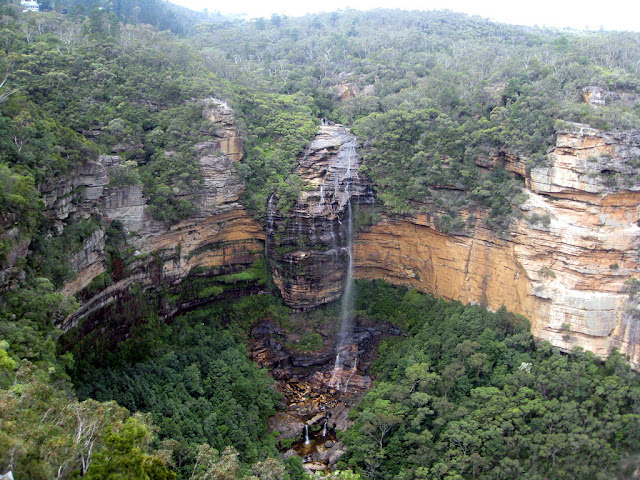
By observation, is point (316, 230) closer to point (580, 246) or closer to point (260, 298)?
point (260, 298)

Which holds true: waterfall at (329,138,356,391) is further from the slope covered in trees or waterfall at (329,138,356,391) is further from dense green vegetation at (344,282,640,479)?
dense green vegetation at (344,282,640,479)

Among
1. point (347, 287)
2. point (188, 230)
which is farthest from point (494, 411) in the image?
point (188, 230)

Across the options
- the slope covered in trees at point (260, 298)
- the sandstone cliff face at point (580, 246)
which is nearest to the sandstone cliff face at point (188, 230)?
the slope covered in trees at point (260, 298)

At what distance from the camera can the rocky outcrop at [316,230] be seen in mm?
29578

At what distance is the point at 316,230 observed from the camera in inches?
1169

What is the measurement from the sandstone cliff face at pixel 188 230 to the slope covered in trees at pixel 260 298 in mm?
711

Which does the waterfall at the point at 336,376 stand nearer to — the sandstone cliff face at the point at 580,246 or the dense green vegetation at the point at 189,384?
the dense green vegetation at the point at 189,384

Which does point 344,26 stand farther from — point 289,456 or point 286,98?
point 289,456

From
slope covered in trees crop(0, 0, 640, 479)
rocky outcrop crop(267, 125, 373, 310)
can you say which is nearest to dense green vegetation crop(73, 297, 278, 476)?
slope covered in trees crop(0, 0, 640, 479)

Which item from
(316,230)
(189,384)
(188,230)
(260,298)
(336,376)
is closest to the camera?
(189,384)

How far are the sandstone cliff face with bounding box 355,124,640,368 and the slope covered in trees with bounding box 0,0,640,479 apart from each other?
86 centimetres

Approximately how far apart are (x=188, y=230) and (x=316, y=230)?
6724 millimetres

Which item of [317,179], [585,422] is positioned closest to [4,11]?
[317,179]

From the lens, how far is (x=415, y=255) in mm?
30562
